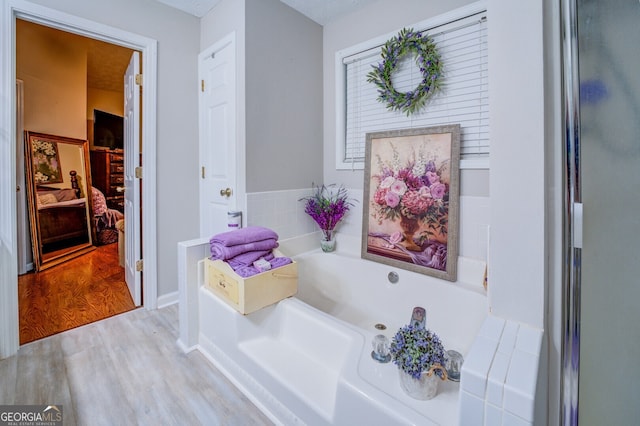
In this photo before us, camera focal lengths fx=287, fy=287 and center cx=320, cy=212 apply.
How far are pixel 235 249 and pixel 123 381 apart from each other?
0.91 metres

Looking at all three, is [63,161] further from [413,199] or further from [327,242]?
[413,199]

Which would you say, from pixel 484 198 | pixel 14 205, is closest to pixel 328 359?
pixel 484 198

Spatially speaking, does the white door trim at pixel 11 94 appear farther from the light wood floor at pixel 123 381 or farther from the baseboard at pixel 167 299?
the baseboard at pixel 167 299

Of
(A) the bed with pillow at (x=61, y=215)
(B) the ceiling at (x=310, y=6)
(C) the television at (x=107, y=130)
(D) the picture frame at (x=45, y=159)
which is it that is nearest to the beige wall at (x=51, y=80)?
(D) the picture frame at (x=45, y=159)

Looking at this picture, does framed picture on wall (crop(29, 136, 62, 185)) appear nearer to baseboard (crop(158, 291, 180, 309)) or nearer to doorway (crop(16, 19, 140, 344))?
doorway (crop(16, 19, 140, 344))

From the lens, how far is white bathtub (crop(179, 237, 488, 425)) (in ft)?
3.31

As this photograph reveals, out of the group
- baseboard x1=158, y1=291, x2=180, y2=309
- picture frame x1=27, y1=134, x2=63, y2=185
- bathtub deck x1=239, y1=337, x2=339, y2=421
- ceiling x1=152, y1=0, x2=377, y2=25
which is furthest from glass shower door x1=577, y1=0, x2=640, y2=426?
picture frame x1=27, y1=134, x2=63, y2=185

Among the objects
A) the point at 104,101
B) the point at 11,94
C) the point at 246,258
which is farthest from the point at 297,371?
the point at 104,101

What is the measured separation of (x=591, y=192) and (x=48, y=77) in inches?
195

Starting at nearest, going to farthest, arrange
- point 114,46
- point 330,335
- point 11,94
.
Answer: point 330,335 < point 11,94 < point 114,46

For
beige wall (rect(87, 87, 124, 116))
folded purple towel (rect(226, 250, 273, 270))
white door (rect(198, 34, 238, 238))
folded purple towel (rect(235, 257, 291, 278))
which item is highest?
beige wall (rect(87, 87, 124, 116))

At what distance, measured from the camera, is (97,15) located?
2004 mm

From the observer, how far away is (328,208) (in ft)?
7.83

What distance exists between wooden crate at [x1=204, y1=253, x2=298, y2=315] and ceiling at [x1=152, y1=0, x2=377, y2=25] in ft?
6.60
